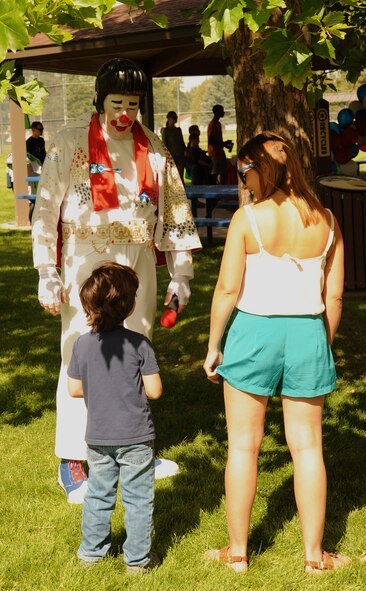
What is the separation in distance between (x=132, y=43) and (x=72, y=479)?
938cm

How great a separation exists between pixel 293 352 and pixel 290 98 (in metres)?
2.09

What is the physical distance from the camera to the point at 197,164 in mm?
19734

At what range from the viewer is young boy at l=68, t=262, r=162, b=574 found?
3.40m

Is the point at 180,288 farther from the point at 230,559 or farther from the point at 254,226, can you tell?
the point at 230,559

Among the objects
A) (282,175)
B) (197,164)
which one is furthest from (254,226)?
(197,164)

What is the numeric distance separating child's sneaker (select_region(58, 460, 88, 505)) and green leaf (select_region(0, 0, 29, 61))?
2.24m

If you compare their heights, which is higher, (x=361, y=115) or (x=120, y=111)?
(x=361, y=115)

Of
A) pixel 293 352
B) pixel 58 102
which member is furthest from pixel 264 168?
pixel 58 102

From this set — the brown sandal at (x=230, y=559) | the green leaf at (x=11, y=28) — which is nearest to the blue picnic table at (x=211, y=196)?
the brown sandal at (x=230, y=559)

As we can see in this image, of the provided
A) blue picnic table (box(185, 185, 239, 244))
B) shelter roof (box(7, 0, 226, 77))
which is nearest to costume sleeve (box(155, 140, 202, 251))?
blue picnic table (box(185, 185, 239, 244))

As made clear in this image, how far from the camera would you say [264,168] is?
3396 mm

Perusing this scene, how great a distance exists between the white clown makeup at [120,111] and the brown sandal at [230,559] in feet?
6.38

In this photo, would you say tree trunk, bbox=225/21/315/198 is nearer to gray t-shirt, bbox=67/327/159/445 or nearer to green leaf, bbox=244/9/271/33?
green leaf, bbox=244/9/271/33

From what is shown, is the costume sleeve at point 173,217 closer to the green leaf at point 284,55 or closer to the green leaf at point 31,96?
the green leaf at point 31,96
